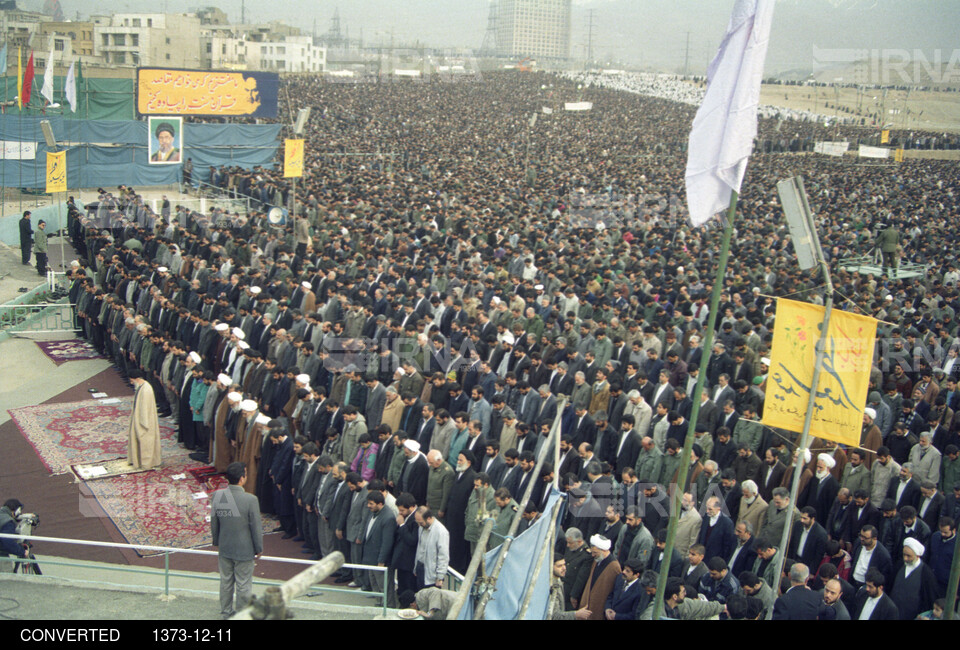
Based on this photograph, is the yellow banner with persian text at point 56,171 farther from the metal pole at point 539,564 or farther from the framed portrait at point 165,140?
the metal pole at point 539,564

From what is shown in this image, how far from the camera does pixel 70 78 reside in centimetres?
2202

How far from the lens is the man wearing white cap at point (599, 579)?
5.82 m

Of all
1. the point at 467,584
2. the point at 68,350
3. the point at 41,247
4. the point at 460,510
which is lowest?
the point at 68,350

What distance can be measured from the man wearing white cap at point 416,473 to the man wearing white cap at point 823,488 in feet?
10.6

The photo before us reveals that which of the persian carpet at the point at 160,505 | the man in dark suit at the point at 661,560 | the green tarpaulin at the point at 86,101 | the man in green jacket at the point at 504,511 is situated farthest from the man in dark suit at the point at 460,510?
the green tarpaulin at the point at 86,101

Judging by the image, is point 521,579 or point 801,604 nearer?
point 521,579

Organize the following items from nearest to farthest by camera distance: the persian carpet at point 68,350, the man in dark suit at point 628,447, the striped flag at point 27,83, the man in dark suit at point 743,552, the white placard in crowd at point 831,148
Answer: the man in dark suit at point 743,552, the man in dark suit at point 628,447, the persian carpet at point 68,350, the striped flag at point 27,83, the white placard in crowd at point 831,148

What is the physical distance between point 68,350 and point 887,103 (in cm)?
6470

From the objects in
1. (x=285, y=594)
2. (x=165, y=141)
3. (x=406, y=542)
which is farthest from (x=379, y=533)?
(x=165, y=141)

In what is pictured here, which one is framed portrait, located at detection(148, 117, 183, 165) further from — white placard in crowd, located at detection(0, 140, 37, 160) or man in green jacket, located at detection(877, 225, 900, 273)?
man in green jacket, located at detection(877, 225, 900, 273)

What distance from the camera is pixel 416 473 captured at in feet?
24.6

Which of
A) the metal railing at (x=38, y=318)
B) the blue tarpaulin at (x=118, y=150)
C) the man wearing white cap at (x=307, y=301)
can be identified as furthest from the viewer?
the blue tarpaulin at (x=118, y=150)

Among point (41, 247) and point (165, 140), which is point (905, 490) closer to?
point (41, 247)

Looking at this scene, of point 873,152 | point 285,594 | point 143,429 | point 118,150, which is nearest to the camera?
point 285,594
